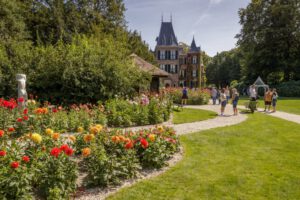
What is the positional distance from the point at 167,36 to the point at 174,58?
17.1 feet

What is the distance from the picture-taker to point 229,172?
5.50m

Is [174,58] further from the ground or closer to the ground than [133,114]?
further from the ground

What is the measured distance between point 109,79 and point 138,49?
2050cm

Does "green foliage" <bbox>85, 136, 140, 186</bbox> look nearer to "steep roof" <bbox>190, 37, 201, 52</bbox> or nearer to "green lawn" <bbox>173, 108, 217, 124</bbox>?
"green lawn" <bbox>173, 108, 217, 124</bbox>

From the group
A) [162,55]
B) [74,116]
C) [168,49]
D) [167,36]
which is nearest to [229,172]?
[74,116]

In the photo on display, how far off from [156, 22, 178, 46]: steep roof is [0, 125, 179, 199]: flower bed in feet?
164

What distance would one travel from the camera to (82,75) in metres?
12.8

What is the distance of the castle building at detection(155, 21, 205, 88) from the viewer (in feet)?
178

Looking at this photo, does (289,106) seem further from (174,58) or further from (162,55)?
(162,55)

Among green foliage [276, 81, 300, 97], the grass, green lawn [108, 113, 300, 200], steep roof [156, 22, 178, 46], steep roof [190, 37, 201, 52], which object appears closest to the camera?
green lawn [108, 113, 300, 200]

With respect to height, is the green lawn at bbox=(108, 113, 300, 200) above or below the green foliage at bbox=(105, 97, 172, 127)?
below

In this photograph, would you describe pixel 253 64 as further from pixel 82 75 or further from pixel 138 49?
pixel 82 75

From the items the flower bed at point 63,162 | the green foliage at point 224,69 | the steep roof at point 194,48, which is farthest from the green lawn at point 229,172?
the green foliage at point 224,69

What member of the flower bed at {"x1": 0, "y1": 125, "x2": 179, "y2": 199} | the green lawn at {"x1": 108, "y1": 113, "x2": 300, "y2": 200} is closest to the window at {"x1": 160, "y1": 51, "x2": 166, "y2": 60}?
the green lawn at {"x1": 108, "y1": 113, "x2": 300, "y2": 200}
